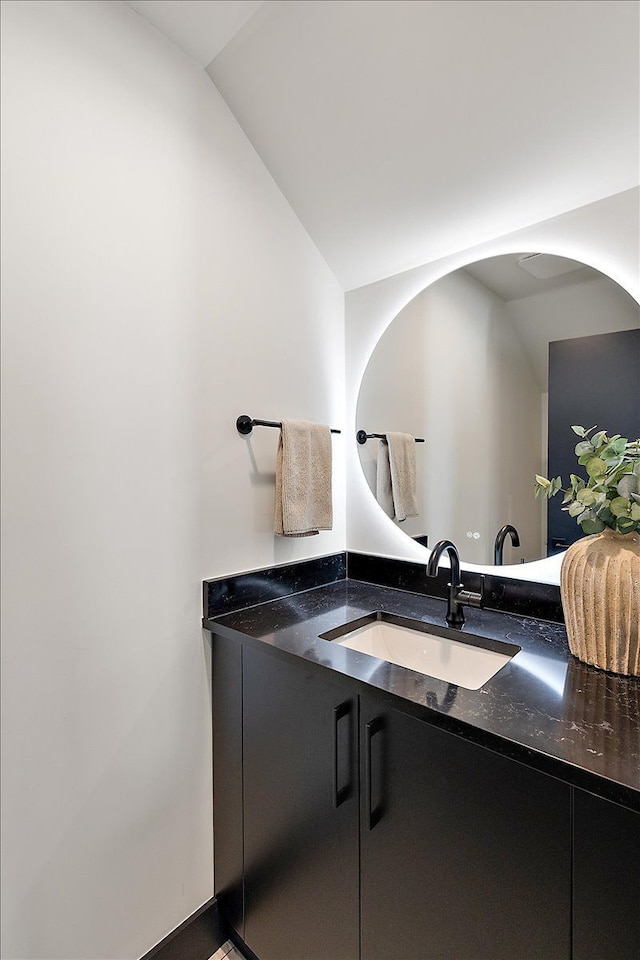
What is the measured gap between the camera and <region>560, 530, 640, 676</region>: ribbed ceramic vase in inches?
37.8

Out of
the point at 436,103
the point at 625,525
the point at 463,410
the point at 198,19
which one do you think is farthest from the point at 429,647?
the point at 198,19

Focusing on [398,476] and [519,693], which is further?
[398,476]

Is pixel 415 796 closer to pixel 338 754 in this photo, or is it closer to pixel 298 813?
pixel 338 754

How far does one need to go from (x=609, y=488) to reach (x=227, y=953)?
5.37 feet

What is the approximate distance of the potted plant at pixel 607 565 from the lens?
0.96 metres

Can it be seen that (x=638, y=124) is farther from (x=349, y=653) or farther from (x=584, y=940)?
(x=584, y=940)

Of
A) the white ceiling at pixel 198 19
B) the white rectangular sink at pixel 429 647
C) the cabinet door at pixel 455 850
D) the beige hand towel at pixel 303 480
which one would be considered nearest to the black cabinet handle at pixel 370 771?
the cabinet door at pixel 455 850

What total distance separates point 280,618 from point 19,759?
664 millimetres

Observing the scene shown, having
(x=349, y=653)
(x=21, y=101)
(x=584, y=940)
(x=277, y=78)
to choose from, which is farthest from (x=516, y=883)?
(x=277, y=78)

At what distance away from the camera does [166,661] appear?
4.02 feet

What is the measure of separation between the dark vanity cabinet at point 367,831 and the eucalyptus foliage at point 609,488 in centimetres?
56

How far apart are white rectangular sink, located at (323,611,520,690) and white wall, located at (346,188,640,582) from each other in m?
0.28

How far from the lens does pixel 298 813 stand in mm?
1098

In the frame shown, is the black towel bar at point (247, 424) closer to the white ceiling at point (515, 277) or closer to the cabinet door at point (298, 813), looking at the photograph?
the cabinet door at point (298, 813)
